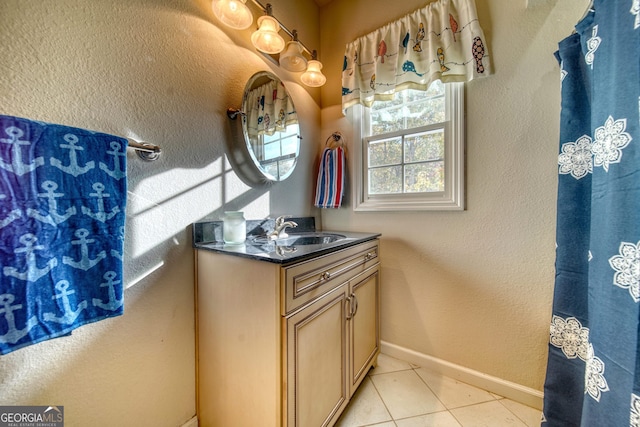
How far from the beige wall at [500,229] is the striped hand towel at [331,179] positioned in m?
0.44

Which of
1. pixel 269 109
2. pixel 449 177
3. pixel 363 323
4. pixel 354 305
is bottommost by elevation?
pixel 363 323

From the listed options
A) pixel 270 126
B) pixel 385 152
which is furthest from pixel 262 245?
pixel 385 152

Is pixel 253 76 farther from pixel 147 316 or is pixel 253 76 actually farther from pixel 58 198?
pixel 147 316

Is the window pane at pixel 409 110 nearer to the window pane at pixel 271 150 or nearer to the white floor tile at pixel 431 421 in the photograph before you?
the window pane at pixel 271 150

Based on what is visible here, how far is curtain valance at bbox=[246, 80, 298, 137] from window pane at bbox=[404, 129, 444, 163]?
2.62ft

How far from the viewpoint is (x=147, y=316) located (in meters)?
0.91

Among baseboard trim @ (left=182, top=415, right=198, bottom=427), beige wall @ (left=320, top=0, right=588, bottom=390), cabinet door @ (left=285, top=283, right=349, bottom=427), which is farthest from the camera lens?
beige wall @ (left=320, top=0, right=588, bottom=390)

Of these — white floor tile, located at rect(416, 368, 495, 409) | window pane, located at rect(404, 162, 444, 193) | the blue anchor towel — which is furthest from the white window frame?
the blue anchor towel

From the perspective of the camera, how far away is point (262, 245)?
1069 millimetres

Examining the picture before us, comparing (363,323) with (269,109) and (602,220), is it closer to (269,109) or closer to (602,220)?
(602,220)

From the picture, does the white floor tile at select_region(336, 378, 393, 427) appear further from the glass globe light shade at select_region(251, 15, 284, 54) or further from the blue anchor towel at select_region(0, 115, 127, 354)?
the glass globe light shade at select_region(251, 15, 284, 54)

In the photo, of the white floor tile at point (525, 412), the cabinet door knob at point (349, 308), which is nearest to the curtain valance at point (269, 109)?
the cabinet door knob at point (349, 308)

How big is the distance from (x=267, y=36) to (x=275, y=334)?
4.63 feet

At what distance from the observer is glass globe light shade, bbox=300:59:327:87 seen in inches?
61.4
